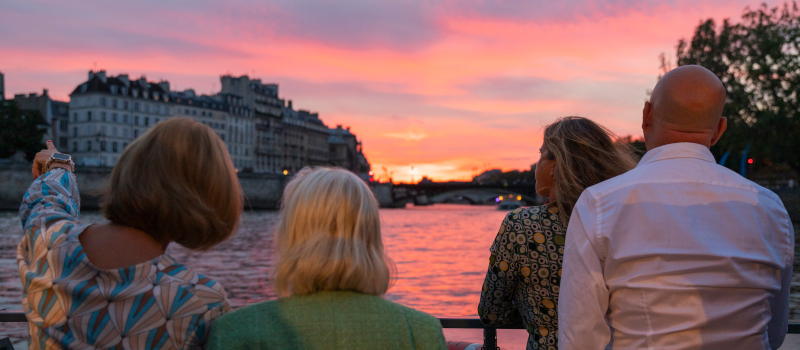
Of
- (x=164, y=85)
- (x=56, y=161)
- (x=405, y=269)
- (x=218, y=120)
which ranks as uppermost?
(x=164, y=85)

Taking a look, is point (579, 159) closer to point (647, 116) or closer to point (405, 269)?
point (647, 116)

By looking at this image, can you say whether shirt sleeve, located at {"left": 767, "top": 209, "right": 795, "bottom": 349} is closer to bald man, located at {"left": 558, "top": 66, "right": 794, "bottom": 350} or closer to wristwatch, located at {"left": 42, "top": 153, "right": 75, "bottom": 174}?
bald man, located at {"left": 558, "top": 66, "right": 794, "bottom": 350}

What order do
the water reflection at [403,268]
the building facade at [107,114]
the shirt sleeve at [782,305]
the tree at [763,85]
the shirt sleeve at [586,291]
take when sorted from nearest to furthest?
the shirt sleeve at [586,291], the shirt sleeve at [782,305], the water reflection at [403,268], the tree at [763,85], the building facade at [107,114]

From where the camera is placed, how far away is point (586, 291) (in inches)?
75.2

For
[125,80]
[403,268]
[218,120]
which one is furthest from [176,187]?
[218,120]

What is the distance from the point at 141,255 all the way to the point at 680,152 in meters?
1.42

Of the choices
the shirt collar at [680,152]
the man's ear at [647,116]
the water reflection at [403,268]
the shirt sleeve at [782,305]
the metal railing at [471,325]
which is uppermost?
the man's ear at [647,116]

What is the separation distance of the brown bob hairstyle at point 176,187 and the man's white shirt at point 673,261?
0.92 metres

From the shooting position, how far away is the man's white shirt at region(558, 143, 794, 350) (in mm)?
1856

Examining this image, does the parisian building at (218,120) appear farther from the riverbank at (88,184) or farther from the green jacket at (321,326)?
the green jacket at (321,326)

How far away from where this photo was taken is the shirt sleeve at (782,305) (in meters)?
2.02

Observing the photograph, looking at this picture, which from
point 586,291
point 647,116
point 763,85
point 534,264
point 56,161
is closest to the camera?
point 586,291

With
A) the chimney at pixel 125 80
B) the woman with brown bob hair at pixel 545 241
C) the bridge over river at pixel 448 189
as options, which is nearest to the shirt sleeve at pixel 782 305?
the woman with brown bob hair at pixel 545 241

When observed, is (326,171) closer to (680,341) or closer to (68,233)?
(68,233)
